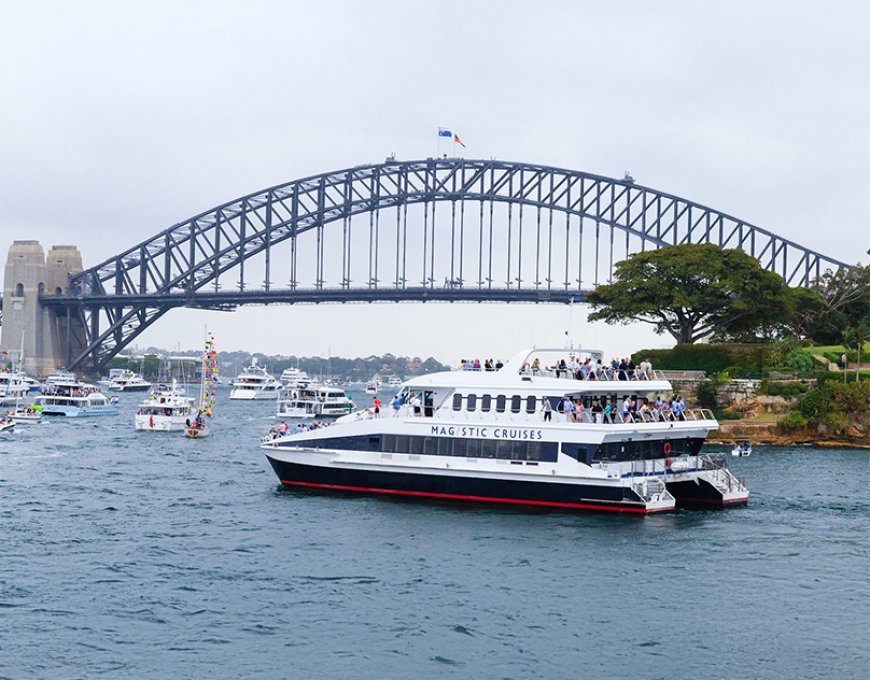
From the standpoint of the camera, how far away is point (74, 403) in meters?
109

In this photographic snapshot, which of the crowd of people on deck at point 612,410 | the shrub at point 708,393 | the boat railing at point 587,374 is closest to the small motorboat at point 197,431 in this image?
the shrub at point 708,393

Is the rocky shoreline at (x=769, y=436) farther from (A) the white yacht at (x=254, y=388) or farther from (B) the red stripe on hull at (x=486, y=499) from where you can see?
(A) the white yacht at (x=254, y=388)

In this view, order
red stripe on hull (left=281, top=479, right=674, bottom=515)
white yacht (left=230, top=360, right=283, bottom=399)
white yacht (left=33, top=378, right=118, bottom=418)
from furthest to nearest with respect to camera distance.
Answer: white yacht (left=230, top=360, right=283, bottom=399) < white yacht (left=33, top=378, right=118, bottom=418) < red stripe on hull (left=281, top=479, right=674, bottom=515)

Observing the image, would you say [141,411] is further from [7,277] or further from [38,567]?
[7,277]

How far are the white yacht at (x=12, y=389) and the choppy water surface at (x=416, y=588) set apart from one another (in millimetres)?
72764

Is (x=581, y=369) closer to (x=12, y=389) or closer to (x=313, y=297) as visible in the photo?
(x=12, y=389)

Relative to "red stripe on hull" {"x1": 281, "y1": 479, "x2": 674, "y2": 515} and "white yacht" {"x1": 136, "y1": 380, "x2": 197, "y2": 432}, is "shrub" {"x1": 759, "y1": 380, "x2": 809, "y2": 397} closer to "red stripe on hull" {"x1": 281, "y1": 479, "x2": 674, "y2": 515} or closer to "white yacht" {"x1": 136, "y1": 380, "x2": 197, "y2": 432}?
"white yacht" {"x1": 136, "y1": 380, "x2": 197, "y2": 432}

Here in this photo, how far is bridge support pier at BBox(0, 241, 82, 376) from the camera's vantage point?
178 m

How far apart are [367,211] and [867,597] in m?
140

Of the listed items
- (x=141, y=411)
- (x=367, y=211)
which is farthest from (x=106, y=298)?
(x=141, y=411)

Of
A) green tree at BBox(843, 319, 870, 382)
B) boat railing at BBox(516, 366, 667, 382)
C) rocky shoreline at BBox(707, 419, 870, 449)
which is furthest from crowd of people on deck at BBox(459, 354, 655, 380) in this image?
green tree at BBox(843, 319, 870, 382)

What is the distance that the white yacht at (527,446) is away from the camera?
137ft

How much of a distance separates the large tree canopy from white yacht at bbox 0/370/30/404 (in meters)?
58.3

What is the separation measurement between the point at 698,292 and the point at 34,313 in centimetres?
11393
